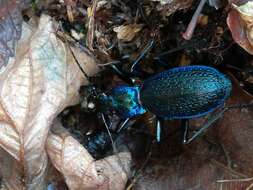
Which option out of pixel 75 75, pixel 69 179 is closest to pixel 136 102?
pixel 75 75

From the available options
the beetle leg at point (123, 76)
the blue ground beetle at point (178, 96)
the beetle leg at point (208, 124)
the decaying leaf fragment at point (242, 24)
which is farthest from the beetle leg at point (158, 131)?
the decaying leaf fragment at point (242, 24)

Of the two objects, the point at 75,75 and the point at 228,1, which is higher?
the point at 228,1

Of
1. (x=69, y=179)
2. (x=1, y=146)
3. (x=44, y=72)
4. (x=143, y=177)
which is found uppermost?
(x=44, y=72)

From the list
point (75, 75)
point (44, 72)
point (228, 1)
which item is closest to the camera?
point (228, 1)

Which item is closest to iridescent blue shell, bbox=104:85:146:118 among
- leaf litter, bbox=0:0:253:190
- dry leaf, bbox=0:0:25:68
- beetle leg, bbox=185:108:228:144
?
leaf litter, bbox=0:0:253:190

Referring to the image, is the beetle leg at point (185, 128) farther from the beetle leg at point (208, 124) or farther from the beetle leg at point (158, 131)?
the beetle leg at point (158, 131)

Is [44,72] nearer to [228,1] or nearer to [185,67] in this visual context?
[185,67]

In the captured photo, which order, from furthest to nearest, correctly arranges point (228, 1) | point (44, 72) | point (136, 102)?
point (136, 102)
point (44, 72)
point (228, 1)
